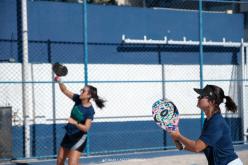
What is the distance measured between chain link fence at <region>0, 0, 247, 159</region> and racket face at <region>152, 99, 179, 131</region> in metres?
5.51

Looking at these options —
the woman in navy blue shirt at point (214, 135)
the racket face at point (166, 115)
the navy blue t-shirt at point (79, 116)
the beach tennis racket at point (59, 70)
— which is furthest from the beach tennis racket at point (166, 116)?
the beach tennis racket at point (59, 70)

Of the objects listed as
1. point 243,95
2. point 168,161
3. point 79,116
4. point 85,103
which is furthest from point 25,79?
point 243,95

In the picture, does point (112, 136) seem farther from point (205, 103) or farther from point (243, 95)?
point (205, 103)

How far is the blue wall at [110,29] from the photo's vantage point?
1126cm

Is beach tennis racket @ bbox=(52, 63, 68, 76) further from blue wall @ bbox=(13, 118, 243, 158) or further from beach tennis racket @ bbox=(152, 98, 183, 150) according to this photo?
beach tennis racket @ bbox=(152, 98, 183, 150)

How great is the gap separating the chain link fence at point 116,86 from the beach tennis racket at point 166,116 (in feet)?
18.1

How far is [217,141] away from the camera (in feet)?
16.7

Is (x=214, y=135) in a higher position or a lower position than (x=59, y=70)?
lower

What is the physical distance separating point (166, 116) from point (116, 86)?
7057mm

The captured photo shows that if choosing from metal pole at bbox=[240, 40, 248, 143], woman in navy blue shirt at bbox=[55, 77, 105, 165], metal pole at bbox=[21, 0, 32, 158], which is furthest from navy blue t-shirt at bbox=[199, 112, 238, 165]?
metal pole at bbox=[240, 40, 248, 143]

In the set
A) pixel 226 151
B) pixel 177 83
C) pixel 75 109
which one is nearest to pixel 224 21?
pixel 177 83

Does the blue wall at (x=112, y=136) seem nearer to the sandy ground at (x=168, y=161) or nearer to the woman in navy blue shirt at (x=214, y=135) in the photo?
the sandy ground at (x=168, y=161)

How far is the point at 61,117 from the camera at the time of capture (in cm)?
1155

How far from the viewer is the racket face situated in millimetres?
5047
